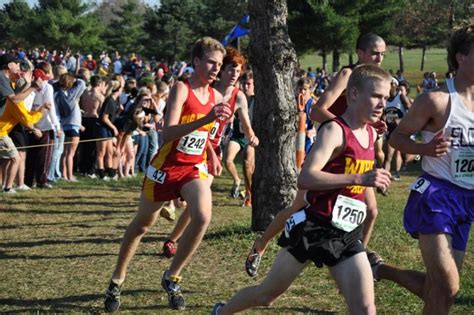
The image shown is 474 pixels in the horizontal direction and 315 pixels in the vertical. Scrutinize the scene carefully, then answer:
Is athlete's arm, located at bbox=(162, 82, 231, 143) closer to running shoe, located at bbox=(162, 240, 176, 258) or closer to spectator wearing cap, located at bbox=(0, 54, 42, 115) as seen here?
running shoe, located at bbox=(162, 240, 176, 258)

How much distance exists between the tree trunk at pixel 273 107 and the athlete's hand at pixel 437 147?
3.94m

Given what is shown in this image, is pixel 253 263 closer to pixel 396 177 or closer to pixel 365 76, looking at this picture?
pixel 365 76

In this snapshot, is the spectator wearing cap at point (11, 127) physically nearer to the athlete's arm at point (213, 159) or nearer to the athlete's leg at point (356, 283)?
the athlete's arm at point (213, 159)

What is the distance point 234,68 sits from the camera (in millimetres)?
7516

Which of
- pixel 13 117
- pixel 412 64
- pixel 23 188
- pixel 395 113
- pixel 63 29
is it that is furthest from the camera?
pixel 412 64

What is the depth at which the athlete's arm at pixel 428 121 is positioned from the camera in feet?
14.5

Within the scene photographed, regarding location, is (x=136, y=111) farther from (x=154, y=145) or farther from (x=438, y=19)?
Answer: (x=438, y=19)

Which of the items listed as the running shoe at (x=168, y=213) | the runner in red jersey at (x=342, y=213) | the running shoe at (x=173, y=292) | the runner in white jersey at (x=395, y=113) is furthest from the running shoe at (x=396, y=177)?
the runner in red jersey at (x=342, y=213)

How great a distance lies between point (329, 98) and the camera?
6.19 m

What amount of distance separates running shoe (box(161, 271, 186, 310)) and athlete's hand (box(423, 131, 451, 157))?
8.06 feet

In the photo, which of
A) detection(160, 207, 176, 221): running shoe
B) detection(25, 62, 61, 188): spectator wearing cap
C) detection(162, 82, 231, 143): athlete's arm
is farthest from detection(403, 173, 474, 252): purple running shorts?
detection(25, 62, 61, 188): spectator wearing cap

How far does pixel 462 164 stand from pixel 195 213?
7.05 ft

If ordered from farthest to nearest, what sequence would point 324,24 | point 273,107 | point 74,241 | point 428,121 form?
point 324,24 → point 74,241 → point 273,107 → point 428,121

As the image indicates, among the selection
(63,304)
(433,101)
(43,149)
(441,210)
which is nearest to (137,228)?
(63,304)
